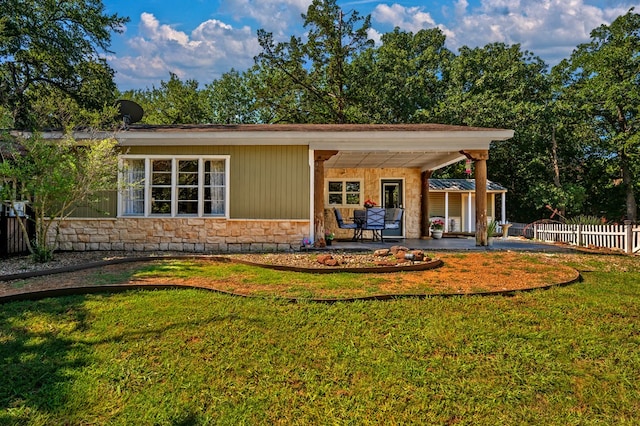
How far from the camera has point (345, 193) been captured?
12297 millimetres

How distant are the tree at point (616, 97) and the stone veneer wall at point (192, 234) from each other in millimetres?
19108

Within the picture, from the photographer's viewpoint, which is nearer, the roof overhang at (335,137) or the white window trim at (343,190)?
the roof overhang at (335,137)

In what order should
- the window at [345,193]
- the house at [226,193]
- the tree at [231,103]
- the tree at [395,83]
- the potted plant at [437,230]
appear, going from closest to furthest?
1. the house at [226,193]
2. the potted plant at [437,230]
3. the window at [345,193]
4. the tree at [395,83]
5. the tree at [231,103]

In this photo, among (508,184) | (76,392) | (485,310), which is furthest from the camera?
(508,184)

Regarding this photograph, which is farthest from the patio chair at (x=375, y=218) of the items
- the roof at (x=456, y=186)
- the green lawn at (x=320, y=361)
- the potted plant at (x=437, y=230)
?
the roof at (x=456, y=186)

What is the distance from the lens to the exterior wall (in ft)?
40.2

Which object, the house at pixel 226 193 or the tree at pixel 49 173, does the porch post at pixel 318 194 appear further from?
the tree at pixel 49 173

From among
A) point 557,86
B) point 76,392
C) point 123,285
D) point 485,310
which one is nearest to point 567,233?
point 485,310

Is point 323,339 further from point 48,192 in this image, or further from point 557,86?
point 557,86

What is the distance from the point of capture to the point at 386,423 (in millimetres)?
2324

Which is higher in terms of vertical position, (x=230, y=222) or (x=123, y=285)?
(x=230, y=222)

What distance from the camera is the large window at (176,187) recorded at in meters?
8.62

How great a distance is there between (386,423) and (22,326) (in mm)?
3540

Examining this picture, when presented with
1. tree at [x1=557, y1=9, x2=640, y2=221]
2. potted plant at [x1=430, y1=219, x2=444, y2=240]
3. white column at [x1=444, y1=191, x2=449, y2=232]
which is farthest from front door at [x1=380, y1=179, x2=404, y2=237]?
tree at [x1=557, y1=9, x2=640, y2=221]
